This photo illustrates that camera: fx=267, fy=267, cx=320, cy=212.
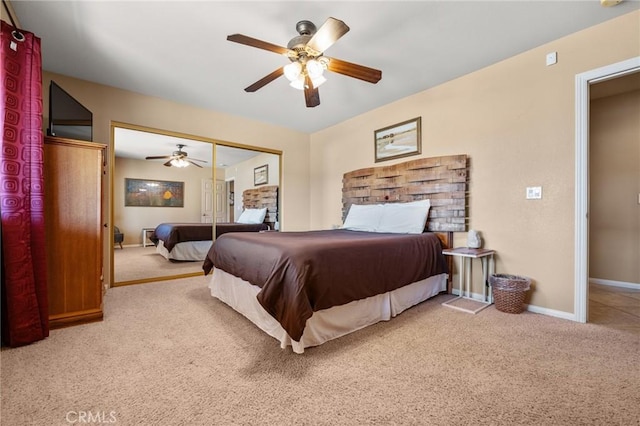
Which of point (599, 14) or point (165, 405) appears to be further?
point (599, 14)

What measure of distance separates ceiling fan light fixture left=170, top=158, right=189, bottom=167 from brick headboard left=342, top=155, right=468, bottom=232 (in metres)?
2.70

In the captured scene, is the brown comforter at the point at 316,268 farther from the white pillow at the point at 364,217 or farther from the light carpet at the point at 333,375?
the white pillow at the point at 364,217

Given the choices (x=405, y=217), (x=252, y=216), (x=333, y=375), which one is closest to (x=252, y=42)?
(x=333, y=375)

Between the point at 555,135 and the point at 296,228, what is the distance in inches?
149

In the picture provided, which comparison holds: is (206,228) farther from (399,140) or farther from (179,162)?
(399,140)

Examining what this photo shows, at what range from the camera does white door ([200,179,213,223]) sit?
167 inches

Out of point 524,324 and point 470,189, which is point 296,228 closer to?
point 470,189

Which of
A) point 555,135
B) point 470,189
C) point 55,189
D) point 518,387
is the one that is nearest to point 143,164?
point 55,189

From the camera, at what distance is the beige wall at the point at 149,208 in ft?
11.8

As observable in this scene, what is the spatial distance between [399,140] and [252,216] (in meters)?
2.72

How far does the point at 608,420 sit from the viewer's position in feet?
3.96

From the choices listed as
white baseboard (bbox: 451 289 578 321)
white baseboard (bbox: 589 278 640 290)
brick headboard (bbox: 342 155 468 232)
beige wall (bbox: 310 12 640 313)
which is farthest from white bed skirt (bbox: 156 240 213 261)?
white baseboard (bbox: 589 278 640 290)

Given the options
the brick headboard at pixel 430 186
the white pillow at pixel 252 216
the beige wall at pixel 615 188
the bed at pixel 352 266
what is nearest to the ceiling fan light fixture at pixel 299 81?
the bed at pixel 352 266

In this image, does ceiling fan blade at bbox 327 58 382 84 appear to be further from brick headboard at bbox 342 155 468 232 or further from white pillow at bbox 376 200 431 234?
white pillow at bbox 376 200 431 234
